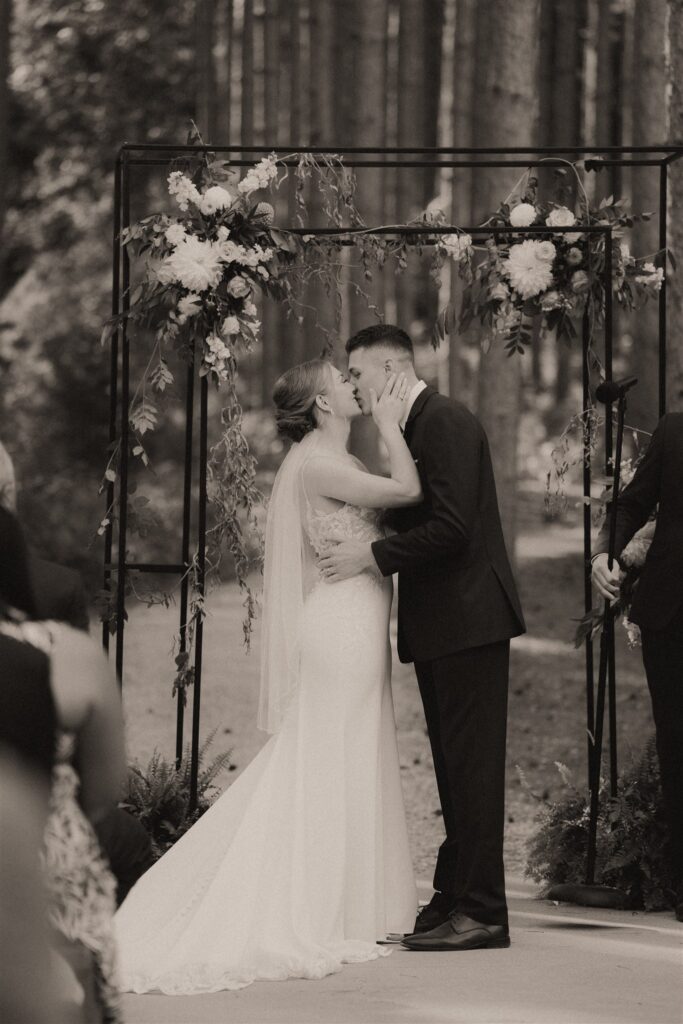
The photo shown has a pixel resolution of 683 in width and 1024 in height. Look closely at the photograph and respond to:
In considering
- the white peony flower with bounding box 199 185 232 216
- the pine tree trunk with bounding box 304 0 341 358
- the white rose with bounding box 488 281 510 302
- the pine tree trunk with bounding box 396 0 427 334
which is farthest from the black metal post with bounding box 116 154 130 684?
the pine tree trunk with bounding box 396 0 427 334

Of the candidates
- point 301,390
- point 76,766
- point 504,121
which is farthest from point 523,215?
point 76,766

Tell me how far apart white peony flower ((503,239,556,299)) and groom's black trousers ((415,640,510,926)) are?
5.99 ft

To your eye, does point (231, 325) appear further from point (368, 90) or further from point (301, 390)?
point (368, 90)

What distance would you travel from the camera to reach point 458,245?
648cm

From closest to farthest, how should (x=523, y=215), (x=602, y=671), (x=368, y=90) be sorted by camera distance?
(x=602, y=671), (x=523, y=215), (x=368, y=90)

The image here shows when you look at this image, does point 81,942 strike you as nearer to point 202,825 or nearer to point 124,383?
point 202,825

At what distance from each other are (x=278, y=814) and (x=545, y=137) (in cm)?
1439

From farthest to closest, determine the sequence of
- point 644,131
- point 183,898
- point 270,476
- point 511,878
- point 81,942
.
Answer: point 270,476, point 644,131, point 511,878, point 183,898, point 81,942

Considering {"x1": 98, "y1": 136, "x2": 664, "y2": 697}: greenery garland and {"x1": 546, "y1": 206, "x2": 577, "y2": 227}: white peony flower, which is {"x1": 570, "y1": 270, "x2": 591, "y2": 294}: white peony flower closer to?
{"x1": 98, "y1": 136, "x2": 664, "y2": 697}: greenery garland

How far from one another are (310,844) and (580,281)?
280cm

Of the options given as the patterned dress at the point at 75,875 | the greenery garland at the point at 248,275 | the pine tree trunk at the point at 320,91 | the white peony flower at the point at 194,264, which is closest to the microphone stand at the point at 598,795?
the greenery garland at the point at 248,275

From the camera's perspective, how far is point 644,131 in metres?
11.1

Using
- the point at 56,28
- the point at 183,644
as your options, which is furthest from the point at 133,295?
the point at 56,28

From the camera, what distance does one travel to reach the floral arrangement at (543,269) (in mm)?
6566
